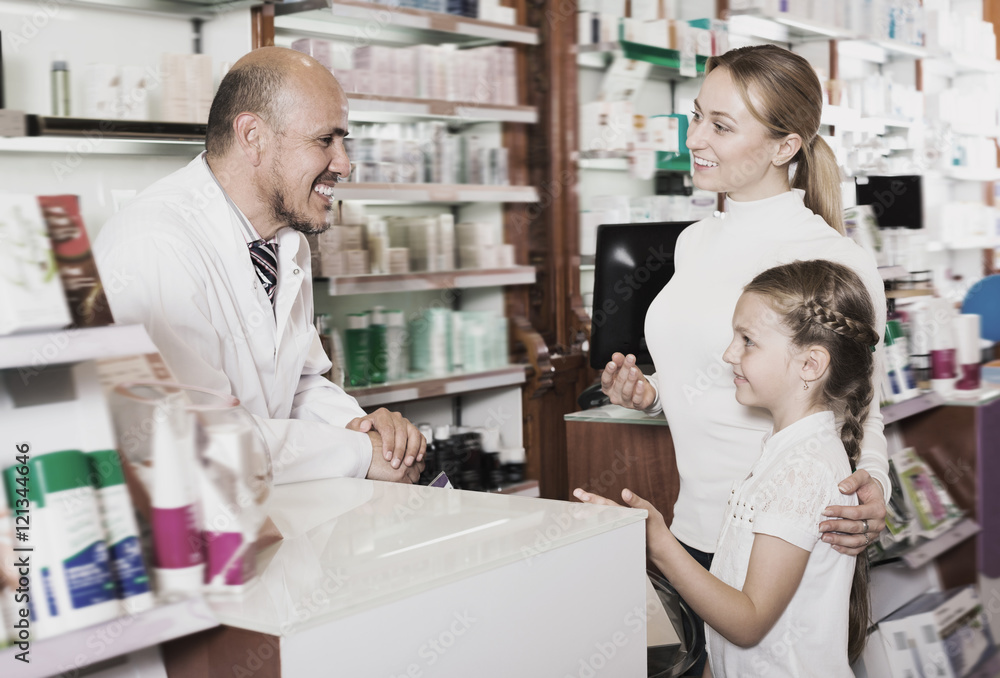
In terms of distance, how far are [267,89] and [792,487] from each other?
132cm

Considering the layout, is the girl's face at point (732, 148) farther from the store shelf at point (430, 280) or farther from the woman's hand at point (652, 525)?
the store shelf at point (430, 280)

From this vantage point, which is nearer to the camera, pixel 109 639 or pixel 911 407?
pixel 109 639

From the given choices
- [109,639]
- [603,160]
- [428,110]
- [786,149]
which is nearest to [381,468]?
[109,639]

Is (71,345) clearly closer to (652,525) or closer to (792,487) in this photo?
(652,525)

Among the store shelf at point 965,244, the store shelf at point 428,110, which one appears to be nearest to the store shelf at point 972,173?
the store shelf at point 965,244

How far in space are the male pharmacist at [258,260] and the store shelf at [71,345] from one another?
732mm

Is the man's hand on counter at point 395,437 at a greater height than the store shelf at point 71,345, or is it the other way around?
the store shelf at point 71,345

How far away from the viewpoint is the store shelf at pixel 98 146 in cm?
286

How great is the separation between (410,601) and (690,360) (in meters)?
1.12

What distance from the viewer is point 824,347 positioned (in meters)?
1.72

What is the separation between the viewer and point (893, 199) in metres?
4.19

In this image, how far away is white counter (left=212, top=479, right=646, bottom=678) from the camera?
102 centimetres

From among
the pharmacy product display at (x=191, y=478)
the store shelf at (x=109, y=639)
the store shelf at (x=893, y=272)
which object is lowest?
the store shelf at (x=109, y=639)

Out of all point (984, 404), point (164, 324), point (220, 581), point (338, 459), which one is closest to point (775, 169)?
point (338, 459)
